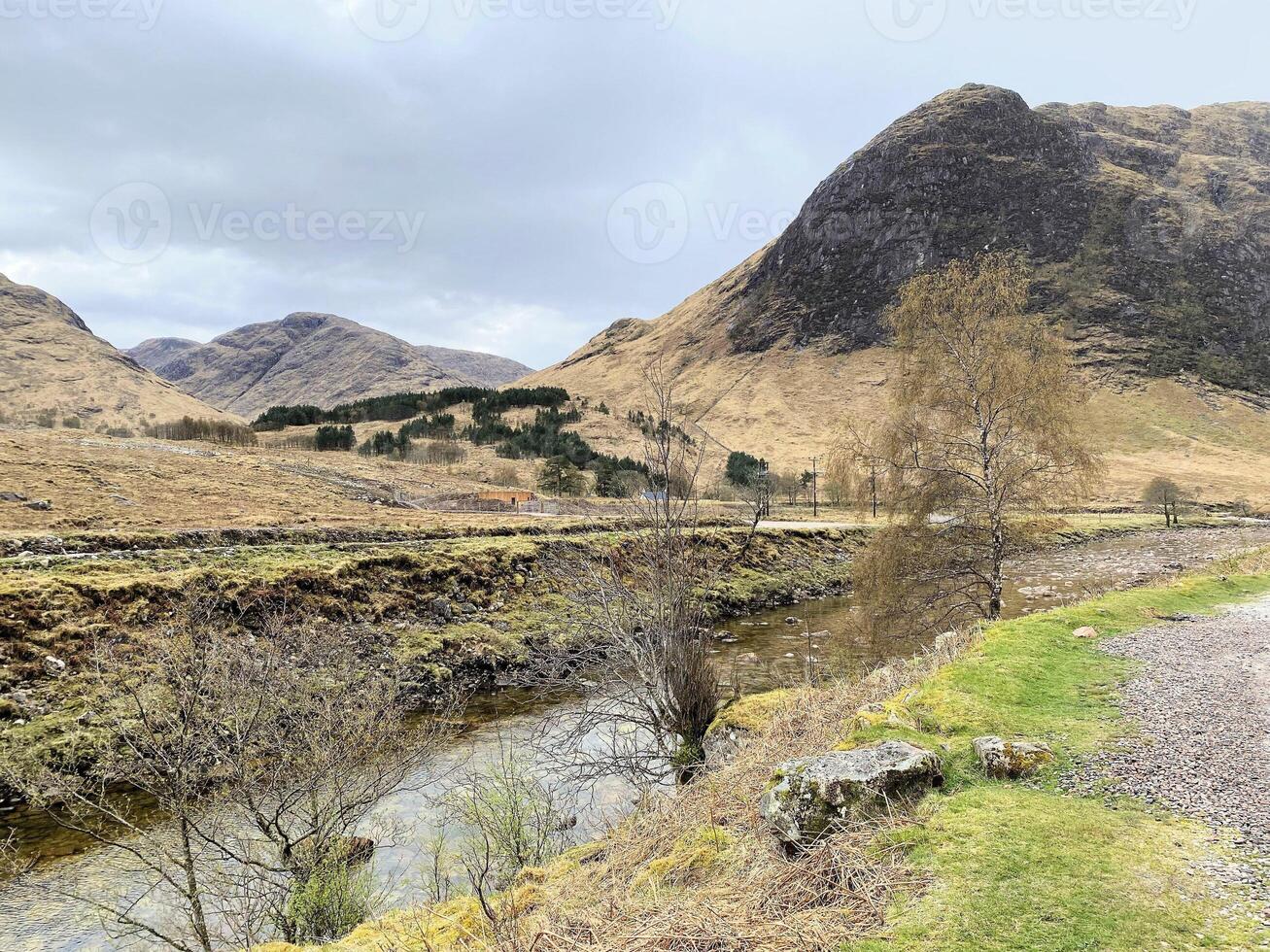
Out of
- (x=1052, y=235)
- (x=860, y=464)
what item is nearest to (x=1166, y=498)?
(x=860, y=464)

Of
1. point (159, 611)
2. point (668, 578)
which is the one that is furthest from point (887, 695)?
point (159, 611)

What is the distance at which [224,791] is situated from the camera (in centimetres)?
892

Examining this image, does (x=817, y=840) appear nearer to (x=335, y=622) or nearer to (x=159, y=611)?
(x=335, y=622)

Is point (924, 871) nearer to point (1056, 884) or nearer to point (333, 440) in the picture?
point (1056, 884)

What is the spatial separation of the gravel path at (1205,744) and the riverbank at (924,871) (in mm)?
211

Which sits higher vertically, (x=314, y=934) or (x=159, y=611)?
(x=159, y=611)

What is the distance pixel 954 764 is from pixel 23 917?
1447 cm

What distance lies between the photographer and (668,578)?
1067cm

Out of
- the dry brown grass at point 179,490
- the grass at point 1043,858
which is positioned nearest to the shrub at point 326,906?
the grass at point 1043,858

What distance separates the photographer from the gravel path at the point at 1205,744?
16.7ft

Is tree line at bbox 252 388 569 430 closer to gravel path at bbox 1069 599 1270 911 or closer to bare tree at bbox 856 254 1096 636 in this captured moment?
bare tree at bbox 856 254 1096 636

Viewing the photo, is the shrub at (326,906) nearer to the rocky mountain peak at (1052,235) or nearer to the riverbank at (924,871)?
the riverbank at (924,871)

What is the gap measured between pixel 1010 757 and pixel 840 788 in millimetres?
2249

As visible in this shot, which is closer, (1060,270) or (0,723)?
(0,723)
